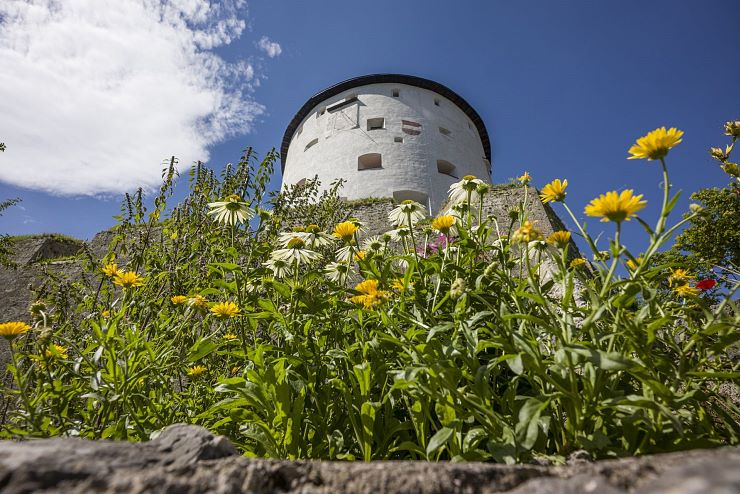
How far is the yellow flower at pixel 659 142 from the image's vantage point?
102cm

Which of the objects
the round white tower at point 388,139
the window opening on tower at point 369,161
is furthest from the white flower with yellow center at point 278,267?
the window opening on tower at point 369,161

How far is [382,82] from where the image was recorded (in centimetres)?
1352

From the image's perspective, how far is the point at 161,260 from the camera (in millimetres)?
2549

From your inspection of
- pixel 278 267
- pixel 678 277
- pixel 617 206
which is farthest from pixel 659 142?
pixel 278 267

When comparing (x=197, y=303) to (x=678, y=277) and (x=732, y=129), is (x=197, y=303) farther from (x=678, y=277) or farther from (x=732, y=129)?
(x=732, y=129)

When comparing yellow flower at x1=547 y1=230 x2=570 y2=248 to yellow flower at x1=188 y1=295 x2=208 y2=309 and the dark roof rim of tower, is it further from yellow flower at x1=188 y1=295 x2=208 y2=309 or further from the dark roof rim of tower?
the dark roof rim of tower

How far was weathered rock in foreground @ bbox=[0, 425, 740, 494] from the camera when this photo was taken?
0.46 m

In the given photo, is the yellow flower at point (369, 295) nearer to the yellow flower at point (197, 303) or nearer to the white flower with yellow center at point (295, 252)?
the white flower with yellow center at point (295, 252)

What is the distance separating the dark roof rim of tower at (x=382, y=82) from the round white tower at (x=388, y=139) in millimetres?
34

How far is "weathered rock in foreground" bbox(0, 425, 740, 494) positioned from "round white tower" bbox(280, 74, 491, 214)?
33.5 ft

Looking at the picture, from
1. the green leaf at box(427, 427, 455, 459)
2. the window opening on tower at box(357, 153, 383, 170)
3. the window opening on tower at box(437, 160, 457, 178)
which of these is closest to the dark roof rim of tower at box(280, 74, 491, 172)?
the window opening on tower at box(357, 153, 383, 170)

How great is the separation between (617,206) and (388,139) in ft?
37.7

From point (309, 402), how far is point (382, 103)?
1286 centimetres

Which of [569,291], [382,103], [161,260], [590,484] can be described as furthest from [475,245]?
[382,103]
